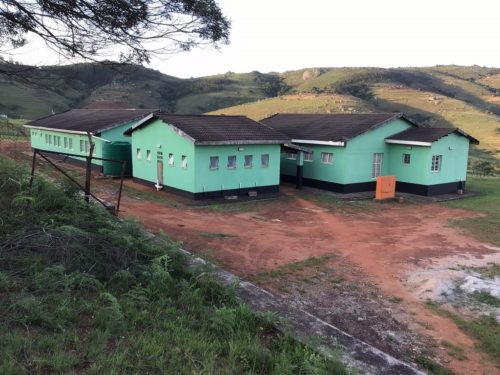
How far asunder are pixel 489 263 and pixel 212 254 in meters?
8.04

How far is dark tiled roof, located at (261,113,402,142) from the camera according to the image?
23719 mm

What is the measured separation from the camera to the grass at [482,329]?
7591 millimetres

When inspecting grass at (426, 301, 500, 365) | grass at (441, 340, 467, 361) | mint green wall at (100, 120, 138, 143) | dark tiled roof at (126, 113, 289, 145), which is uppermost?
dark tiled roof at (126, 113, 289, 145)

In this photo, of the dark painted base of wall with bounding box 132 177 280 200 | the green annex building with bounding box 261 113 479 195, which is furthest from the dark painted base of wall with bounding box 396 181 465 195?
the dark painted base of wall with bounding box 132 177 280 200

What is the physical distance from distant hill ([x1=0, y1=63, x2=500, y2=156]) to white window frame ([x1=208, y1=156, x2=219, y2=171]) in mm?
15564

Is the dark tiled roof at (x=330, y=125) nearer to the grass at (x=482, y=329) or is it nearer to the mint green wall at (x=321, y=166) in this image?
the mint green wall at (x=321, y=166)

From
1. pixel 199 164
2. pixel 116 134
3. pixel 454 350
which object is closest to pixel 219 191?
pixel 199 164

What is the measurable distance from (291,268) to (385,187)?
1275 cm

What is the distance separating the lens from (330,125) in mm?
26266

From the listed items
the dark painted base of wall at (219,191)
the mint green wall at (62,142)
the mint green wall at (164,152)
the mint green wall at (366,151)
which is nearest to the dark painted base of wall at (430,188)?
the mint green wall at (366,151)

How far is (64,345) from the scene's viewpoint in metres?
4.72

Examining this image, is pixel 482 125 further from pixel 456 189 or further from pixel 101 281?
pixel 101 281

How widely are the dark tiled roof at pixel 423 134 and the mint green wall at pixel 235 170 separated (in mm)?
7357

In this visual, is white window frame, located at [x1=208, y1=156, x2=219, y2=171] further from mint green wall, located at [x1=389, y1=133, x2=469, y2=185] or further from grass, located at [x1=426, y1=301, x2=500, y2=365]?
grass, located at [x1=426, y1=301, x2=500, y2=365]
